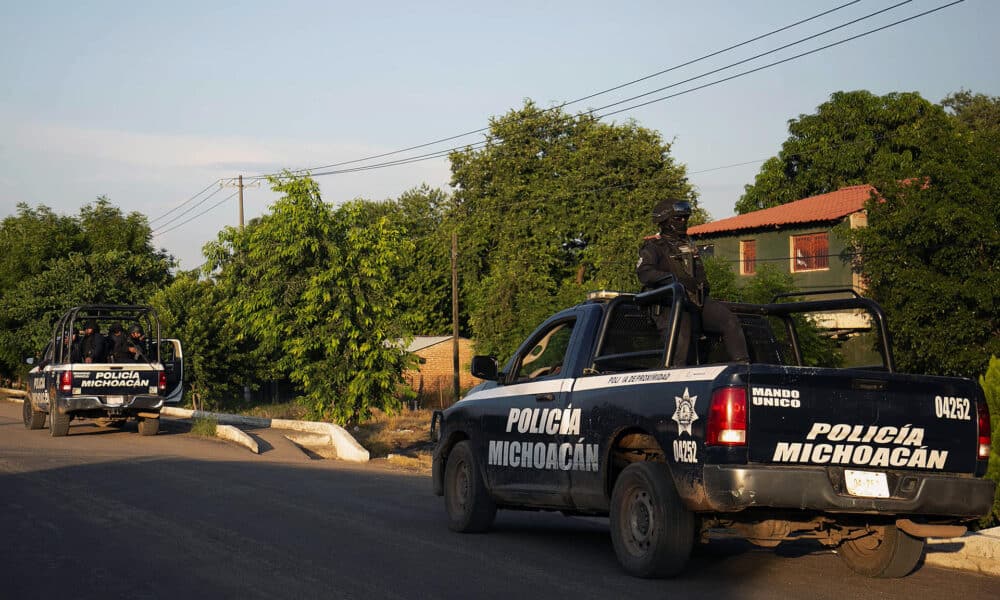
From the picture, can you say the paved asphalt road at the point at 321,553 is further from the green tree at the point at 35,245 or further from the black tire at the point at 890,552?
the green tree at the point at 35,245

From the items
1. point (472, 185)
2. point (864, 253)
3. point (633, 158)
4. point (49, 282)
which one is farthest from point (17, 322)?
point (864, 253)

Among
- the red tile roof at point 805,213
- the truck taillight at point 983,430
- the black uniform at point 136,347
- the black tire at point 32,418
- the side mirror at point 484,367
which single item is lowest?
the black tire at point 32,418

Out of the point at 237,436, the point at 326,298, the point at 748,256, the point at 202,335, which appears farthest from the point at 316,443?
the point at 748,256

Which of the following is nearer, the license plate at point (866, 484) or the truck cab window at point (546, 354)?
the license plate at point (866, 484)

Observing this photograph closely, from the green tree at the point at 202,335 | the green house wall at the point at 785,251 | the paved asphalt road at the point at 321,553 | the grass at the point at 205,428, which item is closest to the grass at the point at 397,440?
the grass at the point at 205,428

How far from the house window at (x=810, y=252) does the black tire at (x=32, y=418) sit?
2958 cm

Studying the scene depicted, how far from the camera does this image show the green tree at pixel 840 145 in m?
55.8

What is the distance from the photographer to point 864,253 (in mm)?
35531

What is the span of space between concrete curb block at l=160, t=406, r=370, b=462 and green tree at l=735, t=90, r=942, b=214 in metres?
37.6

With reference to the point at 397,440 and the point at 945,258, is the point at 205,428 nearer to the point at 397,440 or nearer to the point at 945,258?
the point at 397,440

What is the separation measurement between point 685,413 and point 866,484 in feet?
3.97

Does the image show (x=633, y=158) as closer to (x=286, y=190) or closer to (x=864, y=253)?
(x=864, y=253)

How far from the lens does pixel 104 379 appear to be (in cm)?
2180

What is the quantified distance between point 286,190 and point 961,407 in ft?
75.4
